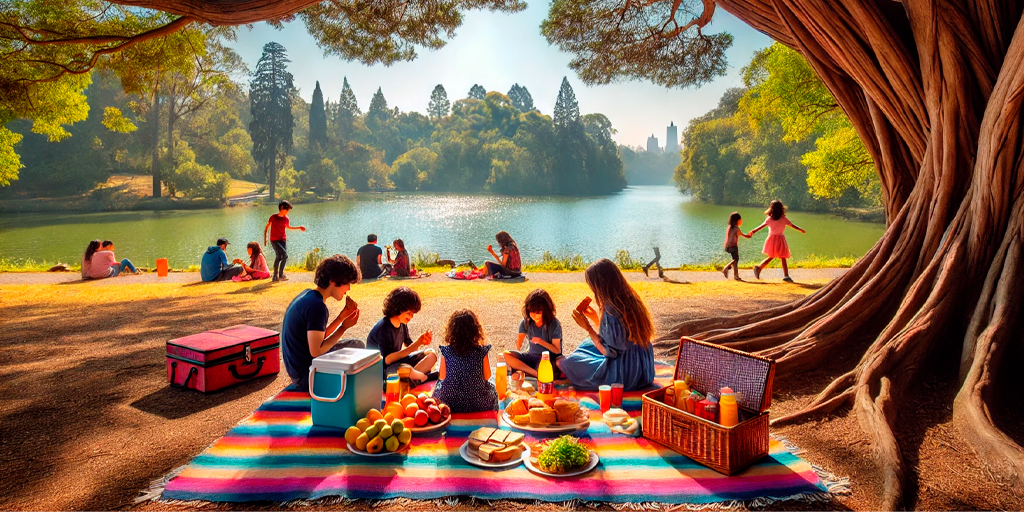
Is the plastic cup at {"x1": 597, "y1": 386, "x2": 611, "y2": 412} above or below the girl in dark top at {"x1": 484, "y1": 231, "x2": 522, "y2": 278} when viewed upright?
below

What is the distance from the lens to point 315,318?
13.6 ft

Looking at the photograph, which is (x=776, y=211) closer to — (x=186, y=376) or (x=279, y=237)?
(x=279, y=237)

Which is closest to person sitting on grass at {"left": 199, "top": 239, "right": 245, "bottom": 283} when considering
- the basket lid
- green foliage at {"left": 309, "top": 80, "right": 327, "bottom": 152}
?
the basket lid

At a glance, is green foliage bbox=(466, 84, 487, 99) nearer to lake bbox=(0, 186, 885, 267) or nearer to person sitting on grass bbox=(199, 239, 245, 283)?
lake bbox=(0, 186, 885, 267)

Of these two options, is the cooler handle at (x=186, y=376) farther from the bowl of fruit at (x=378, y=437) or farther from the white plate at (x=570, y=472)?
the white plate at (x=570, y=472)

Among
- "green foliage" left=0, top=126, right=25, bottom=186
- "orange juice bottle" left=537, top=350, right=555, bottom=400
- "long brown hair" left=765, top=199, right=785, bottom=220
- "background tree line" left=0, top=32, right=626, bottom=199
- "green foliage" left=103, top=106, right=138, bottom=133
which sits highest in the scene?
"background tree line" left=0, top=32, right=626, bottom=199

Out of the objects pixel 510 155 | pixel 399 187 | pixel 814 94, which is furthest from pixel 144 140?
pixel 814 94

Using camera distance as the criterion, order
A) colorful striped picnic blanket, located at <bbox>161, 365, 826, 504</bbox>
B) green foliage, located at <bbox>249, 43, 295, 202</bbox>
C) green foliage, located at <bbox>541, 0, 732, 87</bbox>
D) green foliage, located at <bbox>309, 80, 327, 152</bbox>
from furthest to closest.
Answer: green foliage, located at <bbox>309, 80, 327, 152</bbox>, green foliage, located at <bbox>249, 43, 295, 202</bbox>, green foliage, located at <bbox>541, 0, 732, 87</bbox>, colorful striped picnic blanket, located at <bbox>161, 365, 826, 504</bbox>

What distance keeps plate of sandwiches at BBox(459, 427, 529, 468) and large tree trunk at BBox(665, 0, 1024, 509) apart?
178 centimetres

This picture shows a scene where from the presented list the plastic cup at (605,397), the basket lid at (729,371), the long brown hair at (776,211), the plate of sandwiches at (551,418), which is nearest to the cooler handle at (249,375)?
the plate of sandwiches at (551,418)

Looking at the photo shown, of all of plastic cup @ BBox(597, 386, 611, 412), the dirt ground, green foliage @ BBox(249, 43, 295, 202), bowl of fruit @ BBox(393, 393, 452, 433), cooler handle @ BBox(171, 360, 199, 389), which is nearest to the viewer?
the dirt ground

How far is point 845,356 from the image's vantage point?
4.56 m

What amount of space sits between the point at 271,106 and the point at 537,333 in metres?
51.7

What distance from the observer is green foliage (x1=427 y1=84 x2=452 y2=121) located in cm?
10550
